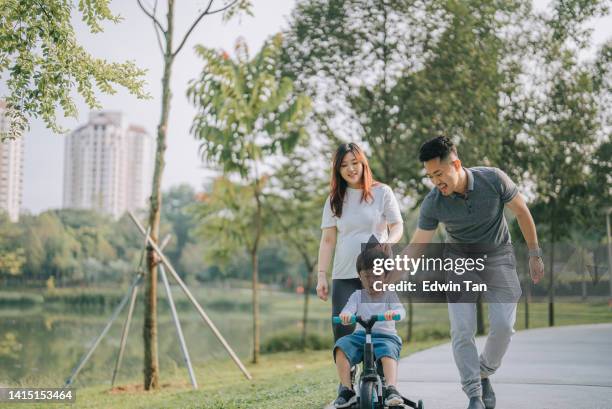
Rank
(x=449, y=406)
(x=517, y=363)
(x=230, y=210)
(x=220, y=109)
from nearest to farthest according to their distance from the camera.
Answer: (x=449, y=406) → (x=517, y=363) → (x=220, y=109) → (x=230, y=210)

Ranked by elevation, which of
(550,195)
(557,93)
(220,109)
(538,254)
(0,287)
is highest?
(557,93)

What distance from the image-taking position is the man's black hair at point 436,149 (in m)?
3.62

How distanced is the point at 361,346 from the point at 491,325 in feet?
3.09

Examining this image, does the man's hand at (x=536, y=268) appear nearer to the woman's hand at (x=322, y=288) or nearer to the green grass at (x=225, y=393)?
the woman's hand at (x=322, y=288)

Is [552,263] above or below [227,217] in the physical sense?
below

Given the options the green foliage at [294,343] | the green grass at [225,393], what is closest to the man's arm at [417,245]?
the green grass at [225,393]

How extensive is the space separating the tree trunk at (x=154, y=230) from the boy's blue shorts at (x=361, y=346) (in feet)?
17.8

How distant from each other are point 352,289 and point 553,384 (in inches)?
92.3

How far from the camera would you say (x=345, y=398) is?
139 inches

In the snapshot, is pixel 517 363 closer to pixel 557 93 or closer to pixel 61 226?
pixel 557 93

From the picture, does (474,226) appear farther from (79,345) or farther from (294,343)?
(79,345)

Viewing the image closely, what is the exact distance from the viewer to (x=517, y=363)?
6.71m

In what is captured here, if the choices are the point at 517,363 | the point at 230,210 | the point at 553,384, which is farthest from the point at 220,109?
the point at 553,384

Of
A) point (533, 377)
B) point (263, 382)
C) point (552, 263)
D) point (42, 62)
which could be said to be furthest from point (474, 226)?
point (552, 263)
